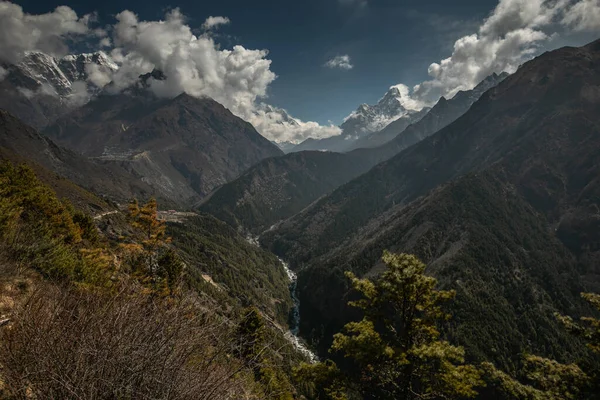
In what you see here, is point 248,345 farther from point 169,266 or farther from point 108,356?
point 169,266

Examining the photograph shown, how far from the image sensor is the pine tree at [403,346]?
587 inches

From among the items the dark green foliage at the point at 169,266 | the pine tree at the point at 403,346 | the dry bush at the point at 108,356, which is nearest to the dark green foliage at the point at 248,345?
the dry bush at the point at 108,356

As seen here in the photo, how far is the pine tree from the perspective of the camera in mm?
14906

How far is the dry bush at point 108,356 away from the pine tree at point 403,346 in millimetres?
9067

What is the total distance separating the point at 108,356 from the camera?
6809 millimetres

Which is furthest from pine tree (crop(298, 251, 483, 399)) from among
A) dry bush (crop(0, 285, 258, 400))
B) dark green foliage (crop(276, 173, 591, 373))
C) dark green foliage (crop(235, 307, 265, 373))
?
dark green foliage (crop(276, 173, 591, 373))

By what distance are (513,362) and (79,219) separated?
158 metres

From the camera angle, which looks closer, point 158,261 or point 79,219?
point 158,261

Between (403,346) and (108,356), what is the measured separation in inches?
555

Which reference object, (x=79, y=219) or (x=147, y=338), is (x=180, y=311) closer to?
(x=147, y=338)

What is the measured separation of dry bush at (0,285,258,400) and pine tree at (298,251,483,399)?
9.07 meters

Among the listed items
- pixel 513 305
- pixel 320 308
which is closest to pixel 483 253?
pixel 513 305

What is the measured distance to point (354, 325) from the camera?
54.1ft

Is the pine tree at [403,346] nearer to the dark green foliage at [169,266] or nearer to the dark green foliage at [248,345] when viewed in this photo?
the dark green foliage at [248,345]
